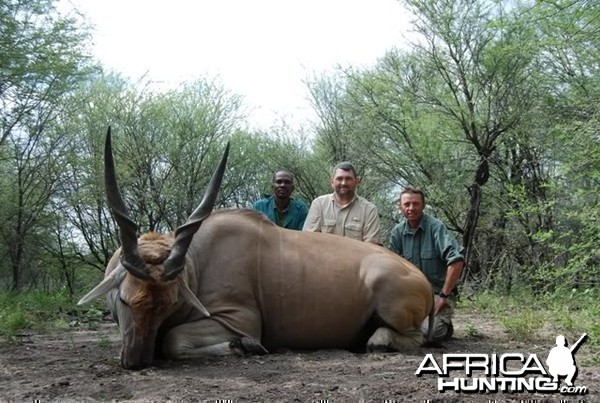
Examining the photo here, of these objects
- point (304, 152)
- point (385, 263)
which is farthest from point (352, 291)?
point (304, 152)

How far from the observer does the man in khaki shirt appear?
6.59 metres

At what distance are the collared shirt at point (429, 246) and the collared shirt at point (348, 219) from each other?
33 centimetres

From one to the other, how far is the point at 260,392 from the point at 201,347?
1203 mm

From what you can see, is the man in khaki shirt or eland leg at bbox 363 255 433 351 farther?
the man in khaki shirt

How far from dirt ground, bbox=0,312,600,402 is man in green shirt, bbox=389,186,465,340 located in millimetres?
670

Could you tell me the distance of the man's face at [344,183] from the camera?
6562 mm

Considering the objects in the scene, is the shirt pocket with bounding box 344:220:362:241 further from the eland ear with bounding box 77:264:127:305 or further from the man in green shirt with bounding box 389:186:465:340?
the eland ear with bounding box 77:264:127:305

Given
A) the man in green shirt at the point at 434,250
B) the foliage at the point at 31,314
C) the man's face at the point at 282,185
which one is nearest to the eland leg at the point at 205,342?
the foliage at the point at 31,314

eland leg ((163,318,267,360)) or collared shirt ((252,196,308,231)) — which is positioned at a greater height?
collared shirt ((252,196,308,231))

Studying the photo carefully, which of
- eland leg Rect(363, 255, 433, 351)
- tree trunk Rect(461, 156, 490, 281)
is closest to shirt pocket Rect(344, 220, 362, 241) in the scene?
eland leg Rect(363, 255, 433, 351)

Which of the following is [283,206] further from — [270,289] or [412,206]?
[270,289]

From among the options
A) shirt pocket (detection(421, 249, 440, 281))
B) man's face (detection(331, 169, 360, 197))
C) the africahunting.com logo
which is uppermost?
man's face (detection(331, 169, 360, 197))

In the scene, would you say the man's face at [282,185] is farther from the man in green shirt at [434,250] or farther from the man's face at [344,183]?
the man in green shirt at [434,250]

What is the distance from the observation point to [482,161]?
13.8m
